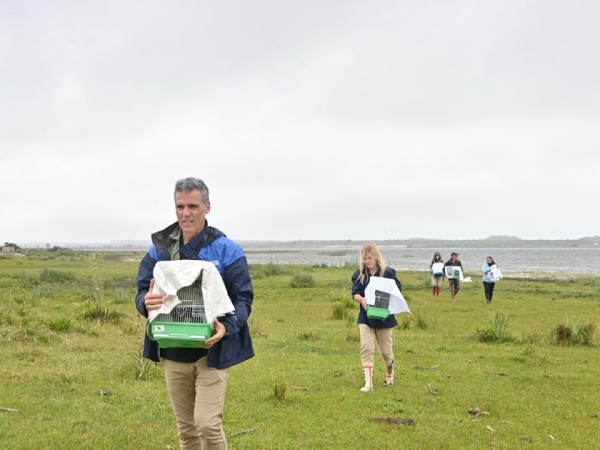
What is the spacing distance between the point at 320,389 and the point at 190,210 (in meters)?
5.45

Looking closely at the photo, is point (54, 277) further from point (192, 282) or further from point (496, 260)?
point (496, 260)

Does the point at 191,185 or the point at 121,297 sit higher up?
the point at 191,185

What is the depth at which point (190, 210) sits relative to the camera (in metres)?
4.11

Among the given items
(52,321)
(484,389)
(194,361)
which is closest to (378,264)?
(484,389)

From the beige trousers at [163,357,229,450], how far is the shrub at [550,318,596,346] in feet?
36.7

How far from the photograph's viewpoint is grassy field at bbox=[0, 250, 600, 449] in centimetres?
655

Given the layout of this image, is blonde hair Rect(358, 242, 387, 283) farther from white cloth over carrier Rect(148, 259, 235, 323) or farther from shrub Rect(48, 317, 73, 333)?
shrub Rect(48, 317, 73, 333)

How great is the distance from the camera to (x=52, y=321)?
13062 mm

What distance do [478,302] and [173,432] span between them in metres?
18.7

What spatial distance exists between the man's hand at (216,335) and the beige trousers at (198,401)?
0.30m

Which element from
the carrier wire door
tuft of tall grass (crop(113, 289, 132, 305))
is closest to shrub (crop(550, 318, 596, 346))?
the carrier wire door

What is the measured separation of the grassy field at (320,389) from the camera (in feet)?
21.5

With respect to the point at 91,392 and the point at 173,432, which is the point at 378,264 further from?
the point at 91,392

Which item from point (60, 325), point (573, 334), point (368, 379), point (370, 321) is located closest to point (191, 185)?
point (370, 321)
